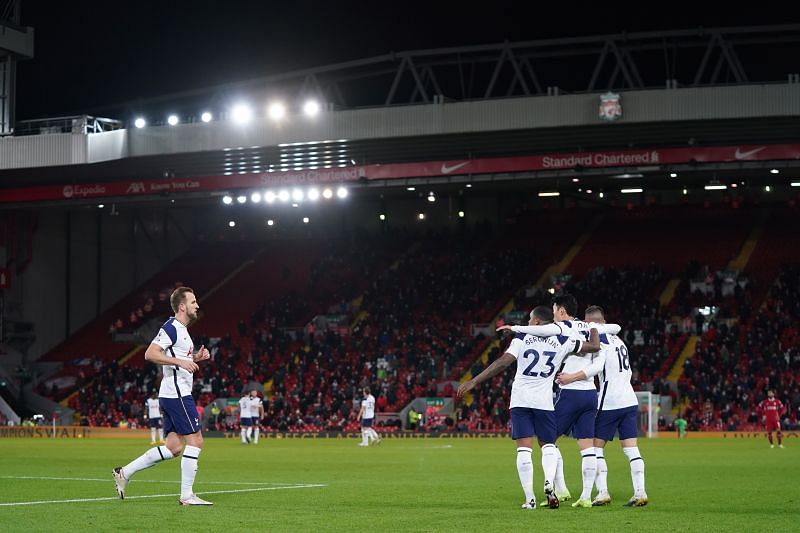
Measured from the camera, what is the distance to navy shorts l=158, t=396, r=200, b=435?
13.6m

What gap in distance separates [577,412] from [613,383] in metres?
0.91

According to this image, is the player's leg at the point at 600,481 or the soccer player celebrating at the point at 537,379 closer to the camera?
the soccer player celebrating at the point at 537,379

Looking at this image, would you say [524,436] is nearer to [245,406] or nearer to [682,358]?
[245,406]

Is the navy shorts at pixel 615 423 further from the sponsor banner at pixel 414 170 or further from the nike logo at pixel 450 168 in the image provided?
the nike logo at pixel 450 168

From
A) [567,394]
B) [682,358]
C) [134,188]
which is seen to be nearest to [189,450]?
[567,394]

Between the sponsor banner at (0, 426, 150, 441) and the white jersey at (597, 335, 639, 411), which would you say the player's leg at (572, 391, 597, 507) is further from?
the sponsor banner at (0, 426, 150, 441)

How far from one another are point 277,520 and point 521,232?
182 ft

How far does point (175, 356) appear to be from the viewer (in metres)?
13.6

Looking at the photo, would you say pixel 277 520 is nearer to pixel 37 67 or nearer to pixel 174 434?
pixel 174 434

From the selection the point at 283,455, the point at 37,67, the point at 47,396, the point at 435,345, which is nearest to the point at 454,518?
the point at 283,455

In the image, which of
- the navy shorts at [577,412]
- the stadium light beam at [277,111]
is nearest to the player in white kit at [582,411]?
the navy shorts at [577,412]

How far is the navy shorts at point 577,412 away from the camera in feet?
45.9

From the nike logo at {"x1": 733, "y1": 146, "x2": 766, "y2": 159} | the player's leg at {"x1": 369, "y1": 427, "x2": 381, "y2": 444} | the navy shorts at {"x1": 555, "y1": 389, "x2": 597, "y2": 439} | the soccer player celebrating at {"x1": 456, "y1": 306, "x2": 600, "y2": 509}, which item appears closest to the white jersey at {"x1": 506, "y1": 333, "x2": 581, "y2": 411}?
the soccer player celebrating at {"x1": 456, "y1": 306, "x2": 600, "y2": 509}

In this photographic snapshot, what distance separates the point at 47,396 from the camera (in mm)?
60844
